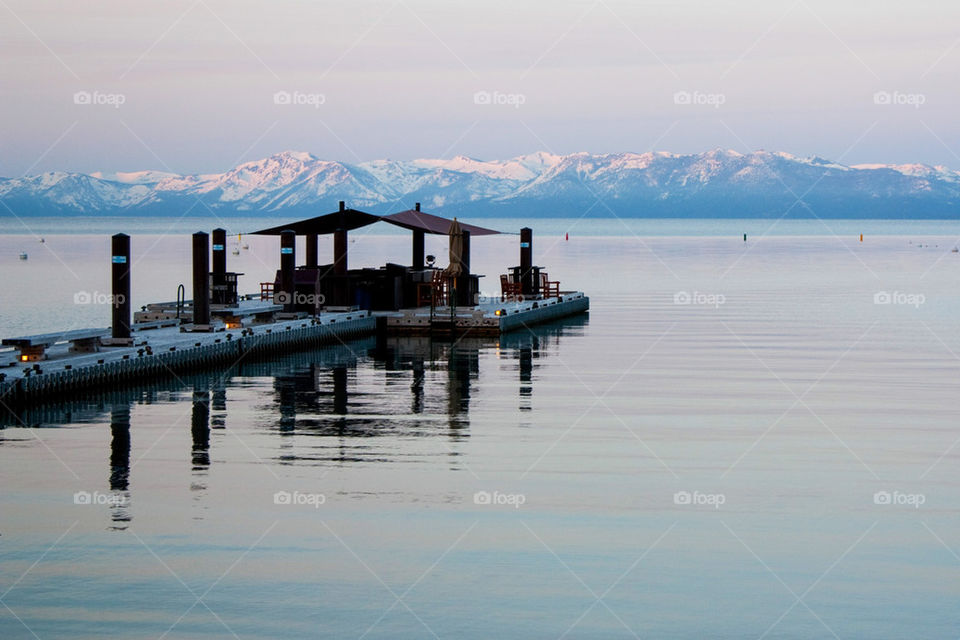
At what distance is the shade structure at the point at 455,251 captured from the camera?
42375 millimetres

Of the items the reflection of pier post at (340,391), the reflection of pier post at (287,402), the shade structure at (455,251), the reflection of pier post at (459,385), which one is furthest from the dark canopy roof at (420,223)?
the reflection of pier post at (287,402)

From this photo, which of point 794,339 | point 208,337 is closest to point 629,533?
point 208,337

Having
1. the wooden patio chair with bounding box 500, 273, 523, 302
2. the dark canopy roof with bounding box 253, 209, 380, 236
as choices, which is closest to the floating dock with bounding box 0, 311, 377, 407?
the dark canopy roof with bounding box 253, 209, 380, 236

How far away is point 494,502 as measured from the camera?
16.9 meters

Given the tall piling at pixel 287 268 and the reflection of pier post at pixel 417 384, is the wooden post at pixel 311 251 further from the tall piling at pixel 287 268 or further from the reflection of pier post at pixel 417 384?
the reflection of pier post at pixel 417 384

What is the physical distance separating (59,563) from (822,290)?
185 ft

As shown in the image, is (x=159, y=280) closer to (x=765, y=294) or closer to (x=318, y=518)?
(x=765, y=294)

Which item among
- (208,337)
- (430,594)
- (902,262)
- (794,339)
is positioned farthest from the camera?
(902,262)

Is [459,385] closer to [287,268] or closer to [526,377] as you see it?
[526,377]

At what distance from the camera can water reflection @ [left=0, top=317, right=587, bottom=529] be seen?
20000 mm

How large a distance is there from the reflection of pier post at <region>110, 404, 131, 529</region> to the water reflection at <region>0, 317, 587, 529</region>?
0.05ft

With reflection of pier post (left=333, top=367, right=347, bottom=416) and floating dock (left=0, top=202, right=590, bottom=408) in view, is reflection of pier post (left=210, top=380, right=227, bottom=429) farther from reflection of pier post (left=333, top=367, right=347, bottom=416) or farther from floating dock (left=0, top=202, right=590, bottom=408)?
reflection of pier post (left=333, top=367, right=347, bottom=416)

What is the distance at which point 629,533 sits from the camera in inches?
605

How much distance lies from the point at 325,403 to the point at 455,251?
17158 millimetres
